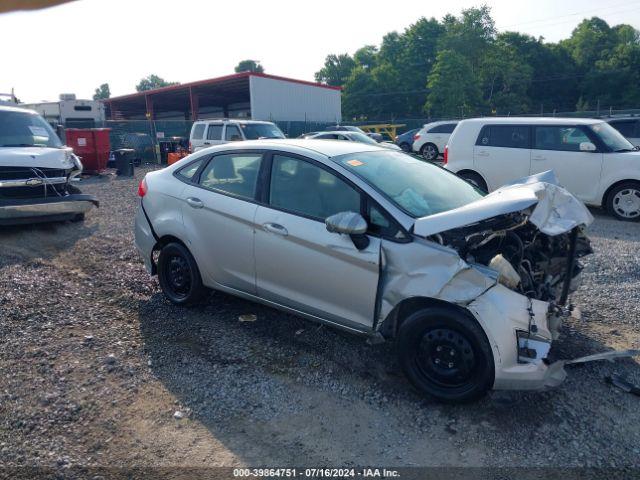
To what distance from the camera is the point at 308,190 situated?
407 centimetres

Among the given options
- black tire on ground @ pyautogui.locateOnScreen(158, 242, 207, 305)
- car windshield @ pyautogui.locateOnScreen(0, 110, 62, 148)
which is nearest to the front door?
black tire on ground @ pyautogui.locateOnScreen(158, 242, 207, 305)

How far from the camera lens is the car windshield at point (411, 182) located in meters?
3.80

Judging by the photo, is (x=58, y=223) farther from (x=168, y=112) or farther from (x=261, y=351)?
(x=168, y=112)

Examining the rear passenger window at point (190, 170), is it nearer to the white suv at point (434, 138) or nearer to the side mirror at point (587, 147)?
the side mirror at point (587, 147)

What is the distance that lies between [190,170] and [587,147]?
7320 millimetres

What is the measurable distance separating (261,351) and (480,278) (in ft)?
6.27

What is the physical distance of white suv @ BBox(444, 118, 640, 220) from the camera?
8.85m

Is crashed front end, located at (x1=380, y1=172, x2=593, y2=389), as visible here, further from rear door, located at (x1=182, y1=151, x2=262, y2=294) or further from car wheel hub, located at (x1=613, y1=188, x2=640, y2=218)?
car wheel hub, located at (x1=613, y1=188, x2=640, y2=218)

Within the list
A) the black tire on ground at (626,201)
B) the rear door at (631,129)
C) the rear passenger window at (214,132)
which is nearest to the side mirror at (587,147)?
the black tire on ground at (626,201)

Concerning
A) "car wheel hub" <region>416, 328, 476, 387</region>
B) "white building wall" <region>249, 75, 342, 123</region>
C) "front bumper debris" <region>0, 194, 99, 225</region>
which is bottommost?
"car wheel hub" <region>416, 328, 476, 387</region>

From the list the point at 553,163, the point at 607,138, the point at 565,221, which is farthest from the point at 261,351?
the point at 607,138

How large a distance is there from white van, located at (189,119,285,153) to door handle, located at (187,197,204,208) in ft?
35.3

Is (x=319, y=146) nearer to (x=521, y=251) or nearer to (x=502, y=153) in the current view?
(x=521, y=251)

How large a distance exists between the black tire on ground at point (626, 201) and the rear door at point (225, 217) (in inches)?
288
